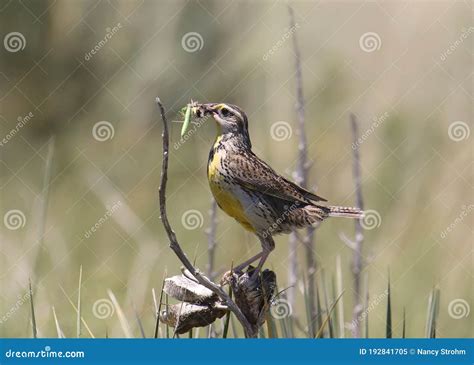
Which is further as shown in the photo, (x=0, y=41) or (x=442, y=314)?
(x=0, y=41)

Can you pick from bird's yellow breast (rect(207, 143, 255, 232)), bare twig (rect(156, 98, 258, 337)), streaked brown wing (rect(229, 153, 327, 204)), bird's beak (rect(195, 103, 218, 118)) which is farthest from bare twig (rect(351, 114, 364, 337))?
bare twig (rect(156, 98, 258, 337))

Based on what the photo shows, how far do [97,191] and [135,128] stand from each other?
419 mm

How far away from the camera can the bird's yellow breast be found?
3691 millimetres

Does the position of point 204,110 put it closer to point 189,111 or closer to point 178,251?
point 189,111

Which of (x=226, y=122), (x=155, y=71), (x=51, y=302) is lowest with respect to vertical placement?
(x=51, y=302)

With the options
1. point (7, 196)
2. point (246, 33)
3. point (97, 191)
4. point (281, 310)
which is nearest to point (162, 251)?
point (97, 191)

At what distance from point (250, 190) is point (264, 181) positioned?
6 cm

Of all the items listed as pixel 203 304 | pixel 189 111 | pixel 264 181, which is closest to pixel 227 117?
pixel 264 181

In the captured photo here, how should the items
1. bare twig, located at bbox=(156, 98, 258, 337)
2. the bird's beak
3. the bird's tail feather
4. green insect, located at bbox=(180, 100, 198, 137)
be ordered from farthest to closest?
the bird's tail feather → the bird's beak → green insect, located at bbox=(180, 100, 198, 137) → bare twig, located at bbox=(156, 98, 258, 337)

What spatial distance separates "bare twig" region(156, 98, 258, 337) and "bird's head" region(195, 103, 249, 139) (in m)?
1.17

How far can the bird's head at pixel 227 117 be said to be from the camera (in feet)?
12.2

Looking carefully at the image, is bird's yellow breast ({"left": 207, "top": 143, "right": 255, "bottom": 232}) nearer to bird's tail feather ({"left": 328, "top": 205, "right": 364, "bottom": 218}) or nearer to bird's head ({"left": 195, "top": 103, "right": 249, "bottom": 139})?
bird's head ({"left": 195, "top": 103, "right": 249, "bottom": 139})

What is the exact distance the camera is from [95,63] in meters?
5.41

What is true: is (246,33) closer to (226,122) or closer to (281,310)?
(226,122)
